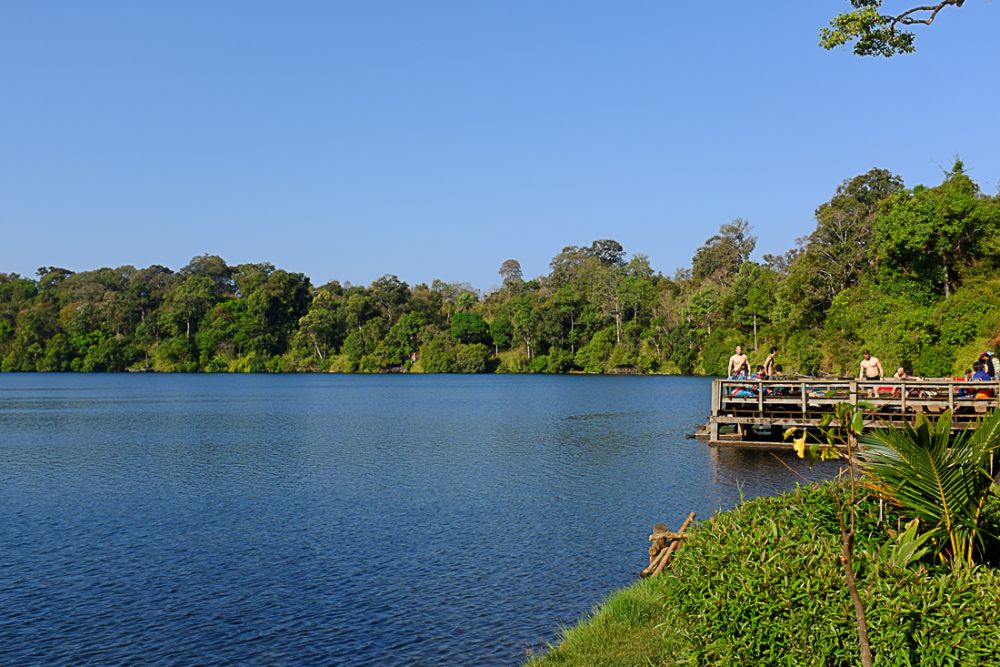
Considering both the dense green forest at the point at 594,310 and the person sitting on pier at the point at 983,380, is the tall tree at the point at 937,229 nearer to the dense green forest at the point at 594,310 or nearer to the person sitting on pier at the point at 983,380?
the dense green forest at the point at 594,310

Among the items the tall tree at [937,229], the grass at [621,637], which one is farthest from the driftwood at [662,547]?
the tall tree at [937,229]

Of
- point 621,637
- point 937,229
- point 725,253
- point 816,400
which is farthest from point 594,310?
point 621,637

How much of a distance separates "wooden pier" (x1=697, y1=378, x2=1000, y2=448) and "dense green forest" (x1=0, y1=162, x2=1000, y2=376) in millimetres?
20916

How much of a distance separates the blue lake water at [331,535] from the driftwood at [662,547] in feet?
2.60

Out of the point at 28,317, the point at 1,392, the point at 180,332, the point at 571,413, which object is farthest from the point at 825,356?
the point at 28,317

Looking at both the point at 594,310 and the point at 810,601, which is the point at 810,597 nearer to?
the point at 810,601

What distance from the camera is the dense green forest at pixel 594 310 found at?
53.1m

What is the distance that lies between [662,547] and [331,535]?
7778 mm

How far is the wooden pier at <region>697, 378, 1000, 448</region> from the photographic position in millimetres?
26906

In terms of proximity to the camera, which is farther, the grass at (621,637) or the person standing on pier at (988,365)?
the person standing on pier at (988,365)

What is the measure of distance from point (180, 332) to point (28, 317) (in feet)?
94.0

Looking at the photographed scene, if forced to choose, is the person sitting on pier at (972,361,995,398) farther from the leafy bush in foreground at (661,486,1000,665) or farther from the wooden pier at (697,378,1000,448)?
the leafy bush in foreground at (661,486,1000,665)

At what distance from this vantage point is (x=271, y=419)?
51.3m

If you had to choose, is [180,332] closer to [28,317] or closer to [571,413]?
[28,317]
